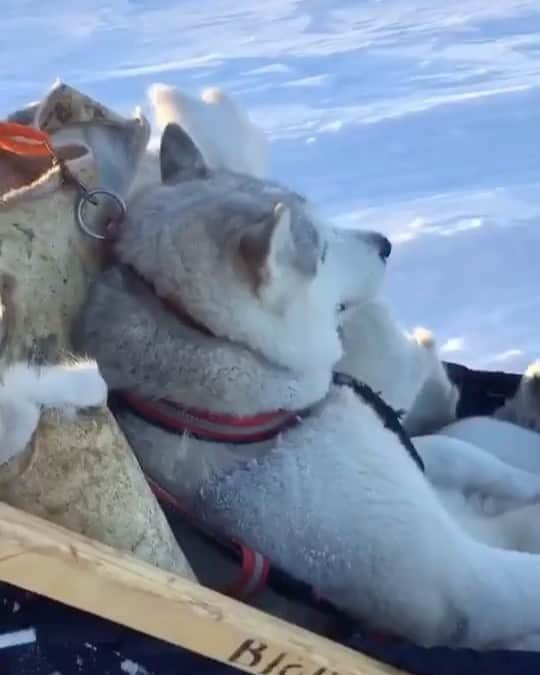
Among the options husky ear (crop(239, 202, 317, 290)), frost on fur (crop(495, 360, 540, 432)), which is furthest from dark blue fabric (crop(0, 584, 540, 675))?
frost on fur (crop(495, 360, 540, 432))

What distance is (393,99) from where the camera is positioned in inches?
169

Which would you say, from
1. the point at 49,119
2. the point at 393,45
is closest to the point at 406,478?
the point at 49,119

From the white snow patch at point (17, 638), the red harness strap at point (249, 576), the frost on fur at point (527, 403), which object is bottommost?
the frost on fur at point (527, 403)

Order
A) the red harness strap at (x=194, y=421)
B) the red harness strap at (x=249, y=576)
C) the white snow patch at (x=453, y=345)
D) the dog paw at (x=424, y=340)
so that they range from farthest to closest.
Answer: the white snow patch at (x=453, y=345), the dog paw at (x=424, y=340), the red harness strap at (x=194, y=421), the red harness strap at (x=249, y=576)

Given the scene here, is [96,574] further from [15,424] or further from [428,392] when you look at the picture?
[428,392]

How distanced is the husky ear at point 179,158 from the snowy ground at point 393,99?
1.37 m

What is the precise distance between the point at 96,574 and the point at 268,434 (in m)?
0.43

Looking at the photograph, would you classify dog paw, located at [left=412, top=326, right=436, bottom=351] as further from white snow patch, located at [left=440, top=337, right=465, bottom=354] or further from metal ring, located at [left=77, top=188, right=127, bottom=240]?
white snow patch, located at [left=440, top=337, right=465, bottom=354]

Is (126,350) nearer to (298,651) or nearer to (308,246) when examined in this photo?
(308,246)

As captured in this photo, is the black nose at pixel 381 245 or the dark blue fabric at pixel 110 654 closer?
the dark blue fabric at pixel 110 654

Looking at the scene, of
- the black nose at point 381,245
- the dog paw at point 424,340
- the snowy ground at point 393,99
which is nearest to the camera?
the black nose at point 381,245

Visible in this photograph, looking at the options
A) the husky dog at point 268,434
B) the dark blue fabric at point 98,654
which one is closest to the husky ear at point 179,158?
the husky dog at point 268,434

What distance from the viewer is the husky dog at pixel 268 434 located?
4.70 ft

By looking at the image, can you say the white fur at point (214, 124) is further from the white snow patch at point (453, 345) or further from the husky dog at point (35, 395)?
the white snow patch at point (453, 345)
